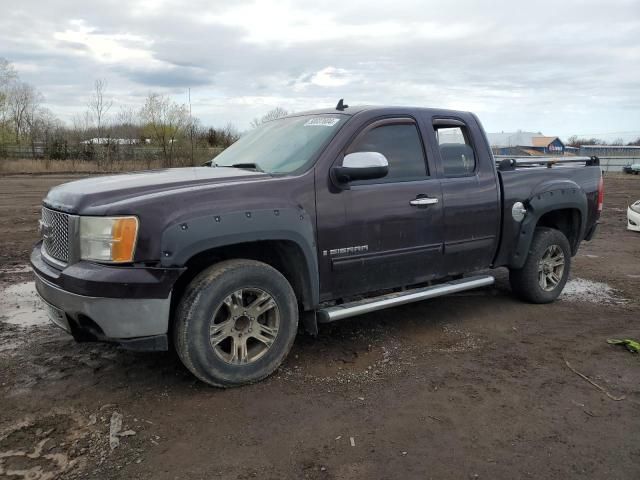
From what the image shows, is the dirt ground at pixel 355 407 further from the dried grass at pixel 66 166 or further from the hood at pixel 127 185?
the dried grass at pixel 66 166

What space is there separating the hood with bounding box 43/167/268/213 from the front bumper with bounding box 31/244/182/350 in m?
0.41

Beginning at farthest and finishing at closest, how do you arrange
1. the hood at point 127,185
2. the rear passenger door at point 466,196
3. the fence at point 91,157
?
the fence at point 91,157
the rear passenger door at point 466,196
the hood at point 127,185

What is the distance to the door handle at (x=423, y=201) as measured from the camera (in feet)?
14.4

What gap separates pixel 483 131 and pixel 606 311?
231cm

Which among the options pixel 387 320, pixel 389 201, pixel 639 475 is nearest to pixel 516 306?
pixel 387 320

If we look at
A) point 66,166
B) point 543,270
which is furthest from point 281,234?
point 66,166

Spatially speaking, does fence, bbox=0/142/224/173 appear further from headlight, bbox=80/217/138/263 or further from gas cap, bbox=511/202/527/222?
headlight, bbox=80/217/138/263

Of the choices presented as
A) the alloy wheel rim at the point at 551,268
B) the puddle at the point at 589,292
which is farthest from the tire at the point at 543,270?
the puddle at the point at 589,292

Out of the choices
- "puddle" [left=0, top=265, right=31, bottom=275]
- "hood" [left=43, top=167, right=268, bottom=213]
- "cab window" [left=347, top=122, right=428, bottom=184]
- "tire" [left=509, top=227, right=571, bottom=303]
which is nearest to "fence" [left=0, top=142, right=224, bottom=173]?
"puddle" [left=0, top=265, right=31, bottom=275]

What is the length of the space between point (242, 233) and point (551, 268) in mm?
3754

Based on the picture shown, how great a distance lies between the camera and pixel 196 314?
3.41 m

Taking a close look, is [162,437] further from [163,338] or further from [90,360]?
[90,360]

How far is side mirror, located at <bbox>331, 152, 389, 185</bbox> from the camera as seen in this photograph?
12.8ft

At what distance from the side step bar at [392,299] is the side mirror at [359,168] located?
0.96 meters
